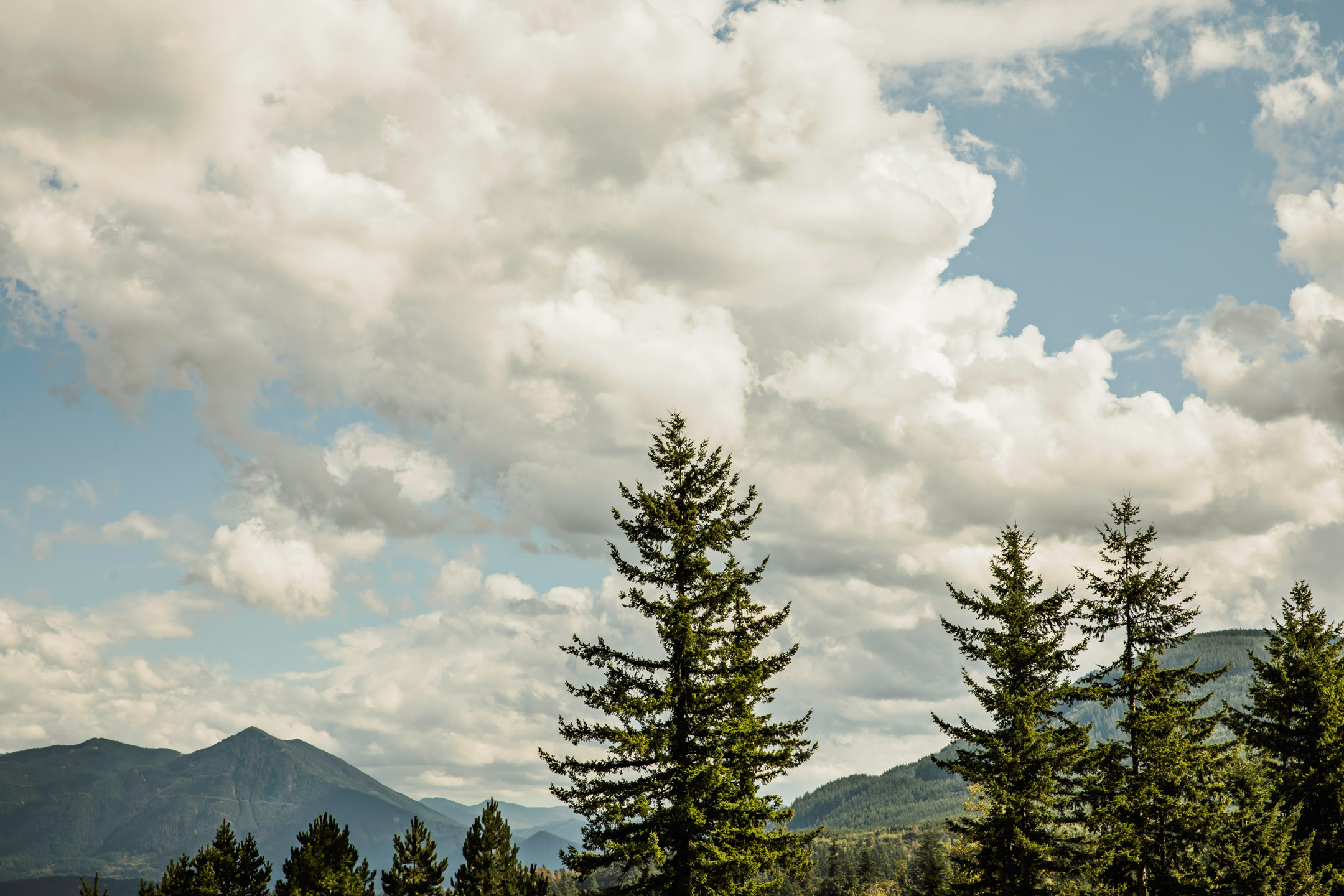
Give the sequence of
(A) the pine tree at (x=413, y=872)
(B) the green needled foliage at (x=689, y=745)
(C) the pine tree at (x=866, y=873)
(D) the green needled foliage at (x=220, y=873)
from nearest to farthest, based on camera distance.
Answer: (B) the green needled foliage at (x=689, y=745)
(A) the pine tree at (x=413, y=872)
(D) the green needled foliage at (x=220, y=873)
(C) the pine tree at (x=866, y=873)

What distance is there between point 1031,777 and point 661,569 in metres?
12.9

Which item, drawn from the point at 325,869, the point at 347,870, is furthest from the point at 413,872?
the point at 325,869

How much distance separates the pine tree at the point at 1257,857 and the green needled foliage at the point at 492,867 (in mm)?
29899

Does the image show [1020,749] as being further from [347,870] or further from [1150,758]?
[347,870]

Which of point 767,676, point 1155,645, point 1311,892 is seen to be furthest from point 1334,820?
point 767,676

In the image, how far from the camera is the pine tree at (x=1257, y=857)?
110ft

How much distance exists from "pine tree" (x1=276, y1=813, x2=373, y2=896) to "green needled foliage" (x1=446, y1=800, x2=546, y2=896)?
510cm

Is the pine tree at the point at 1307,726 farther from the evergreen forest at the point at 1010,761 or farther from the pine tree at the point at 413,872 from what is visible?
the pine tree at the point at 413,872

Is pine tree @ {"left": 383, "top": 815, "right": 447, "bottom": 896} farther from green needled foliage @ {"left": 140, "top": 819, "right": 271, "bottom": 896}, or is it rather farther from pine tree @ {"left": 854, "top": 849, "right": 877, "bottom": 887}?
pine tree @ {"left": 854, "top": 849, "right": 877, "bottom": 887}

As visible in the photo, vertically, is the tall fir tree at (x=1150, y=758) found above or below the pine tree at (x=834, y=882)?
above

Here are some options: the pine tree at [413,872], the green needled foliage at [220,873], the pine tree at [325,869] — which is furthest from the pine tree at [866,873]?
the pine tree at [325,869]

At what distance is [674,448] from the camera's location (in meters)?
31.0

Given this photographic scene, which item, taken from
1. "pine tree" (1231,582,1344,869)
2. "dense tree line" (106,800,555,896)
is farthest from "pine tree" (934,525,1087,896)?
"dense tree line" (106,800,555,896)

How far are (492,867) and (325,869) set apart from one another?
400 inches
